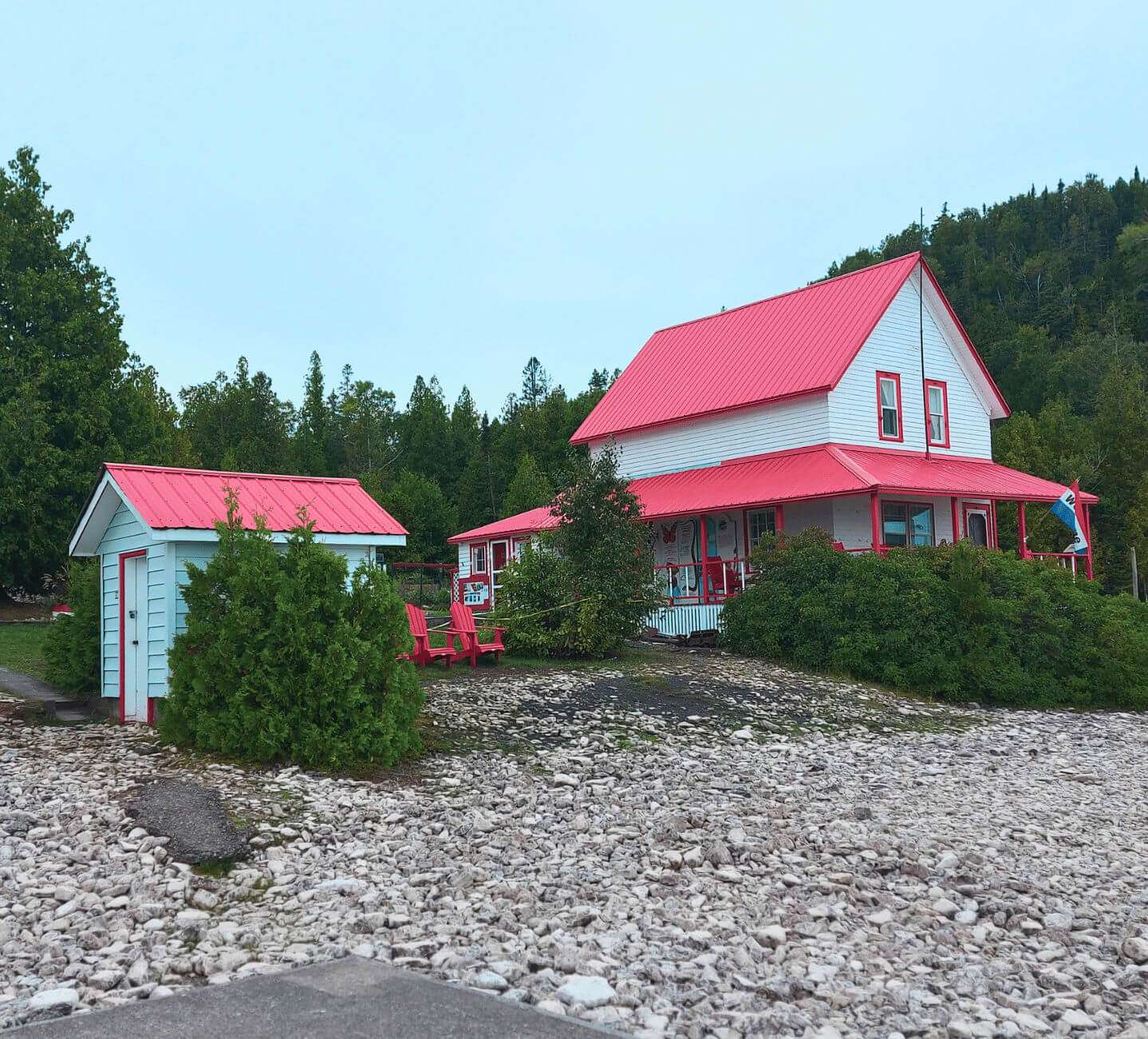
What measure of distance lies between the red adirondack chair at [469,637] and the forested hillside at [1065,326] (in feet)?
79.0

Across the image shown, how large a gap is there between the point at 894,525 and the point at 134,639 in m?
17.5

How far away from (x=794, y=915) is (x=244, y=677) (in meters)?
5.61

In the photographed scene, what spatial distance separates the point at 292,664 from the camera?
9914 millimetres

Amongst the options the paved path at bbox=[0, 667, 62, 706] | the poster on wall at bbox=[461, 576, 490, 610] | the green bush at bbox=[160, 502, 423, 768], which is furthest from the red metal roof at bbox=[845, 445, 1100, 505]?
the paved path at bbox=[0, 667, 62, 706]

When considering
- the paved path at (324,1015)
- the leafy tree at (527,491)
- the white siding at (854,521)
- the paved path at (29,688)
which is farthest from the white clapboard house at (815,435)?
the paved path at (324,1015)

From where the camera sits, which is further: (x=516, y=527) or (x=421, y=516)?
(x=421, y=516)

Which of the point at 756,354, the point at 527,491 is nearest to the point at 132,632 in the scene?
the point at 756,354

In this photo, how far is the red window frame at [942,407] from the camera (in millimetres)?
26172

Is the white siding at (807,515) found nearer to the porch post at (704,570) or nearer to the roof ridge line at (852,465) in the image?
the roof ridge line at (852,465)

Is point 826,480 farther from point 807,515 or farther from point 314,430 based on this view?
point 314,430

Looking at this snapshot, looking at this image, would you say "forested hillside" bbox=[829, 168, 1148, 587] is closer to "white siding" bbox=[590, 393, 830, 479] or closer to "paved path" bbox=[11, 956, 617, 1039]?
"white siding" bbox=[590, 393, 830, 479]

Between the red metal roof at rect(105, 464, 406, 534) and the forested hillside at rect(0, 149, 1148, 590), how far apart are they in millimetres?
5943

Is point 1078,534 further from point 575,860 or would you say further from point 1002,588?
point 575,860

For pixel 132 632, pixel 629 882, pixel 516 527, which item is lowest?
pixel 629 882
